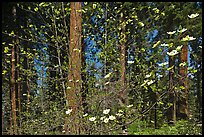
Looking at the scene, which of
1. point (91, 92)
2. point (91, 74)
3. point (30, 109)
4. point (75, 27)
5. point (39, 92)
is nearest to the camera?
point (91, 92)

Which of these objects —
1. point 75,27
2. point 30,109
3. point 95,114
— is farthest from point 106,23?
point 30,109

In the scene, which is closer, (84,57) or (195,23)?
(84,57)

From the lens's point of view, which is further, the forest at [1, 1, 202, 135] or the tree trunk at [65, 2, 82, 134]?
the tree trunk at [65, 2, 82, 134]

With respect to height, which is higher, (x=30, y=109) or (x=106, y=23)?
(x=106, y=23)

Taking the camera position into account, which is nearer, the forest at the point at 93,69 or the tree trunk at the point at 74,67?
the forest at the point at 93,69

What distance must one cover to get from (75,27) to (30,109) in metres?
3.05

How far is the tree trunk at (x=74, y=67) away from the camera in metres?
3.54

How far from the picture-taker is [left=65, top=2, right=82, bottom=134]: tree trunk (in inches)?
140

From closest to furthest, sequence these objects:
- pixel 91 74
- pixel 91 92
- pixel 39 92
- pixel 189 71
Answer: pixel 189 71 → pixel 91 92 → pixel 91 74 → pixel 39 92

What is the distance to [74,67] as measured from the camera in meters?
3.90

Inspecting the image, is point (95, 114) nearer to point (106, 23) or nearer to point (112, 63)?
point (112, 63)

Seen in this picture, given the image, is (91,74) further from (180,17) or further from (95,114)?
(180,17)

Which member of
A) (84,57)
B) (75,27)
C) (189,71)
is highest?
(75,27)

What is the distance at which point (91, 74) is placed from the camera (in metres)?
4.00
